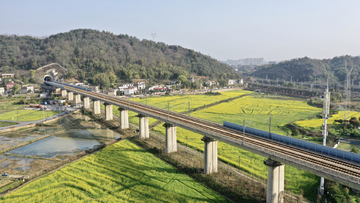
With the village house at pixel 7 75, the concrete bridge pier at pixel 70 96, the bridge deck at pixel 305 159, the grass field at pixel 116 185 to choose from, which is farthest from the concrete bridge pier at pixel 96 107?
the village house at pixel 7 75

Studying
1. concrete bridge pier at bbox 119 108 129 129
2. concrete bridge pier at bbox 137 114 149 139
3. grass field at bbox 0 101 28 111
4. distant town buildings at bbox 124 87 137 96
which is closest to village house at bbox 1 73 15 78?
grass field at bbox 0 101 28 111

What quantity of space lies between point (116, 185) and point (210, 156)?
1545 cm

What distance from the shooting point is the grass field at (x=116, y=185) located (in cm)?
3162

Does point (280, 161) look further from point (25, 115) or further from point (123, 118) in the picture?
point (25, 115)

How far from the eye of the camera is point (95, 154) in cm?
4666

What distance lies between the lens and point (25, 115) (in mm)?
80812

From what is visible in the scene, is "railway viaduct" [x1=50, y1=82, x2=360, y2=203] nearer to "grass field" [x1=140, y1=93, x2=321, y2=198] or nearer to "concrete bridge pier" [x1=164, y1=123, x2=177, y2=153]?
"concrete bridge pier" [x1=164, y1=123, x2=177, y2=153]

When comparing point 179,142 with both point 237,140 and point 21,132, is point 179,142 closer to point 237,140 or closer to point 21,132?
A: point 237,140

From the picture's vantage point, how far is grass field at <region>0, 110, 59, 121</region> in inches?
3009

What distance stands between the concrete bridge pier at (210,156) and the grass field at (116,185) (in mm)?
4039

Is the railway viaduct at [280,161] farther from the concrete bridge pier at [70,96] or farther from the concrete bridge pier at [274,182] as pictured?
the concrete bridge pier at [70,96]

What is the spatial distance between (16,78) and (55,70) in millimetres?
24794

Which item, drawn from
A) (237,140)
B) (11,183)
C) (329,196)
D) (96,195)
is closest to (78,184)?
(96,195)

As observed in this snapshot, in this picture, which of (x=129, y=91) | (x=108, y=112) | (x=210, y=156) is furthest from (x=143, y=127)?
(x=129, y=91)
